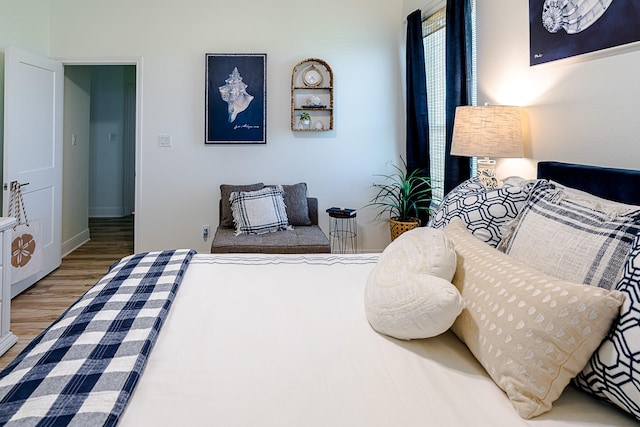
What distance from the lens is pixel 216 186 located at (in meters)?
4.15

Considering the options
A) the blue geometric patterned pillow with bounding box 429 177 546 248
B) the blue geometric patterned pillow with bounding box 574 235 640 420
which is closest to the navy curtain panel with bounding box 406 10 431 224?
the blue geometric patterned pillow with bounding box 429 177 546 248

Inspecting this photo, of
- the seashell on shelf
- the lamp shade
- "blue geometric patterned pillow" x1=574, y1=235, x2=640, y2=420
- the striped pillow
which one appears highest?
the seashell on shelf

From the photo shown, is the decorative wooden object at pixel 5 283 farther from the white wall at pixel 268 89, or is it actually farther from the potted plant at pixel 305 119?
the potted plant at pixel 305 119

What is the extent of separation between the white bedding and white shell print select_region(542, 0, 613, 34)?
1491 millimetres

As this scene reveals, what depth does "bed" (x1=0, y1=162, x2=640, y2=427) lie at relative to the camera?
886mm

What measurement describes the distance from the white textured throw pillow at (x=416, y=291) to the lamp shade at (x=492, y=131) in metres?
1.05

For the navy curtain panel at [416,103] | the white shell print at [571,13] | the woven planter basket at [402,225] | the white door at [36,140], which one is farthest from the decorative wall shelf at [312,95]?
the white shell print at [571,13]

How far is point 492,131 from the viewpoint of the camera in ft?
7.39

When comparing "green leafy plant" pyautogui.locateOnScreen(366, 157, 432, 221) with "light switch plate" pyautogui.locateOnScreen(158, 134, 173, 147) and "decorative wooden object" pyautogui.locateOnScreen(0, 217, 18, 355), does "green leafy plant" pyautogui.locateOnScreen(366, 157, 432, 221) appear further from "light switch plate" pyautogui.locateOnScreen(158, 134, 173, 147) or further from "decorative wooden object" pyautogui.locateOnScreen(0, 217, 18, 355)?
"decorative wooden object" pyautogui.locateOnScreen(0, 217, 18, 355)

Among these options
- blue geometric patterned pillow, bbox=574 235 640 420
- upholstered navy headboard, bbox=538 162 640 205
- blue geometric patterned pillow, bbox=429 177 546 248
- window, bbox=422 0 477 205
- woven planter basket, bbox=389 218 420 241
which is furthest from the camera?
woven planter basket, bbox=389 218 420 241

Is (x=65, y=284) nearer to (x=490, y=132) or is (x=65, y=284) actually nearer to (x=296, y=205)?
(x=296, y=205)

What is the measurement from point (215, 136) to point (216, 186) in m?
0.48

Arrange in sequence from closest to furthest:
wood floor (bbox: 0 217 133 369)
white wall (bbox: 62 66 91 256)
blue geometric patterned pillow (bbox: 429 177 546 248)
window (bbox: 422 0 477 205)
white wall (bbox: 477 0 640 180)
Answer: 1. blue geometric patterned pillow (bbox: 429 177 546 248)
2. white wall (bbox: 477 0 640 180)
3. wood floor (bbox: 0 217 133 369)
4. window (bbox: 422 0 477 205)
5. white wall (bbox: 62 66 91 256)

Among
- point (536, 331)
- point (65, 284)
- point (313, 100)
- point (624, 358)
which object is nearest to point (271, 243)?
point (313, 100)
